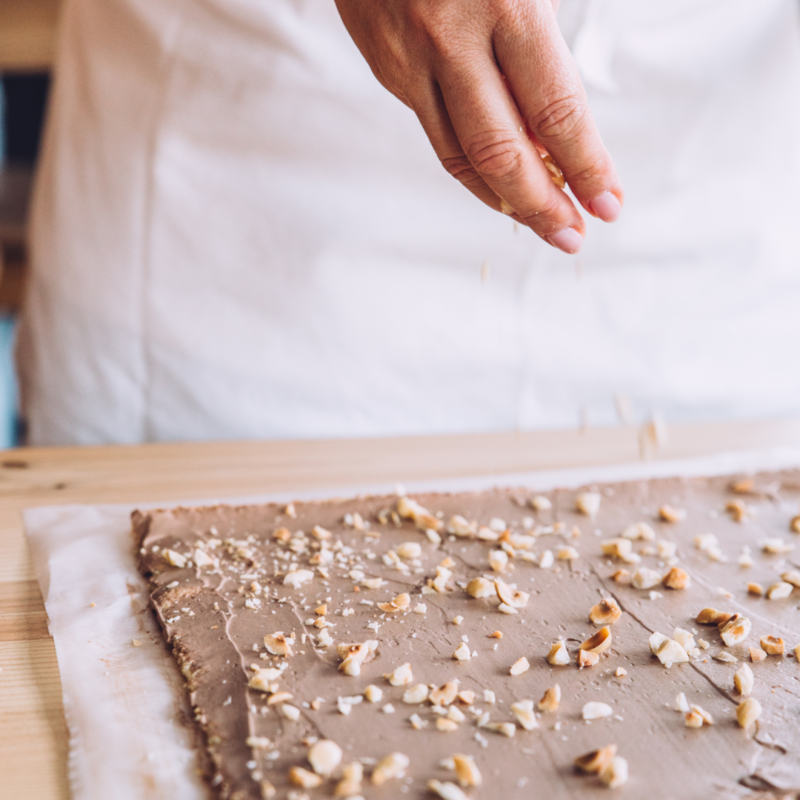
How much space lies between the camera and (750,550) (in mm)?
820

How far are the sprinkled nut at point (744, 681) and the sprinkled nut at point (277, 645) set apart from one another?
334 millimetres

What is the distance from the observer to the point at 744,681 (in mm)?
579

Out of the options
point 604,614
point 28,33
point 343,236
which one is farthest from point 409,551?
point 28,33

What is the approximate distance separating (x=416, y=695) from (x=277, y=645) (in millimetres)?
116

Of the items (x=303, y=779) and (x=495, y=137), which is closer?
(x=303, y=779)

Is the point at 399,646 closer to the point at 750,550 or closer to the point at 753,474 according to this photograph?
the point at 750,550

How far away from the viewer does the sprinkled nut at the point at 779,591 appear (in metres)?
0.72

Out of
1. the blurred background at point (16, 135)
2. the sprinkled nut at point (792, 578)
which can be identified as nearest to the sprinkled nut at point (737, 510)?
the sprinkled nut at point (792, 578)

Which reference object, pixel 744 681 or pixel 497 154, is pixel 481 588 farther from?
pixel 497 154

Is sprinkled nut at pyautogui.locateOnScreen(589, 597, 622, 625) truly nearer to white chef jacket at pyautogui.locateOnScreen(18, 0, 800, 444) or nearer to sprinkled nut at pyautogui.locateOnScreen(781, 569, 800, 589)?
sprinkled nut at pyautogui.locateOnScreen(781, 569, 800, 589)

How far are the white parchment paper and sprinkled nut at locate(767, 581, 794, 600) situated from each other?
490 millimetres

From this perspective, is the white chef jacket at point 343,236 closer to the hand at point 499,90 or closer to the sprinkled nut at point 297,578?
the hand at point 499,90

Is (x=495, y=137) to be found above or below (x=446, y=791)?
above

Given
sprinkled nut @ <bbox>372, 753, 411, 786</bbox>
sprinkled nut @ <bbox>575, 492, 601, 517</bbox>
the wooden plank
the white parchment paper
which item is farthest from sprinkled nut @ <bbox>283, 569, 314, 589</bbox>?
the wooden plank
